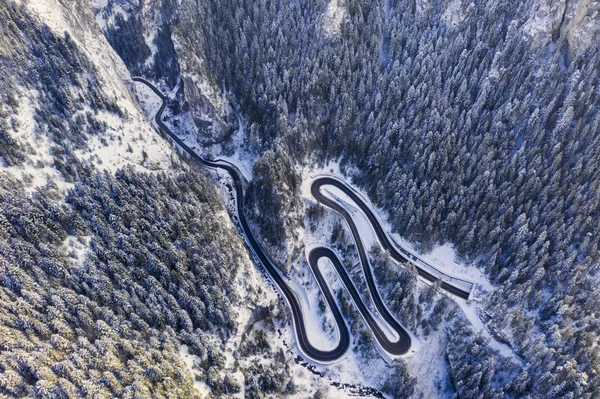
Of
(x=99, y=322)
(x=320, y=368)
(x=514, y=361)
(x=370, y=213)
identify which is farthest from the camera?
(x=370, y=213)

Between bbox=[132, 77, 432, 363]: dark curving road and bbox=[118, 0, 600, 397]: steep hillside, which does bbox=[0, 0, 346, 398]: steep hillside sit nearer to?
bbox=[132, 77, 432, 363]: dark curving road

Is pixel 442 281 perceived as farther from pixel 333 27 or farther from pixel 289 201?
pixel 333 27

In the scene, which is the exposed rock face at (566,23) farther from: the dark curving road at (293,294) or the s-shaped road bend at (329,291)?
the dark curving road at (293,294)

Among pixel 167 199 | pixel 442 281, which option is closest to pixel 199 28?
pixel 167 199

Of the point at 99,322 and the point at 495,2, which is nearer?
the point at 99,322

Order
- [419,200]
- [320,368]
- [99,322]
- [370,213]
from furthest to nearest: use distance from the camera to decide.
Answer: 1. [370,213]
2. [419,200]
3. [320,368]
4. [99,322]

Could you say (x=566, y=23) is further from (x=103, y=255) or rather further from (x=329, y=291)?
(x=103, y=255)

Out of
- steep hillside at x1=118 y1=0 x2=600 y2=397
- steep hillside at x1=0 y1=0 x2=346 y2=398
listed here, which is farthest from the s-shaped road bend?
steep hillside at x1=118 y1=0 x2=600 y2=397

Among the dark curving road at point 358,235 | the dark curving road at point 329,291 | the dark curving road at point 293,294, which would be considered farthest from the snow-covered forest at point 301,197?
the dark curving road at point 358,235

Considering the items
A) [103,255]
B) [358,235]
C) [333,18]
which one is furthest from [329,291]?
Result: [333,18]
